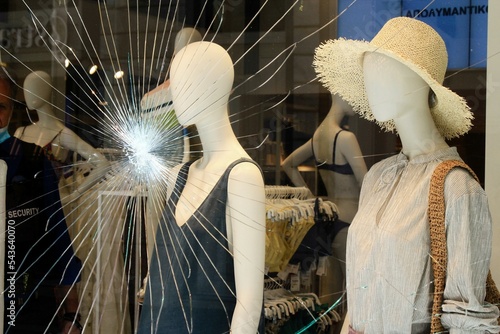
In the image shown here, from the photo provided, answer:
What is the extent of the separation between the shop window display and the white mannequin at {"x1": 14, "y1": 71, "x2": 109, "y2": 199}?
2 cm

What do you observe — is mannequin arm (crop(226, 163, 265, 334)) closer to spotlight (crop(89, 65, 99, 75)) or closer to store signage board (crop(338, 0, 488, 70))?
store signage board (crop(338, 0, 488, 70))

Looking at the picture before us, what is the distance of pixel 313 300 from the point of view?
4.36ft

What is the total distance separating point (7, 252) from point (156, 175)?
1.69 feet

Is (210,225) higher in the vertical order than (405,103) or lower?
lower

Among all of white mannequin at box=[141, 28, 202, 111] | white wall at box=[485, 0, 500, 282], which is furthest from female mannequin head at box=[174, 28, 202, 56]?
white wall at box=[485, 0, 500, 282]

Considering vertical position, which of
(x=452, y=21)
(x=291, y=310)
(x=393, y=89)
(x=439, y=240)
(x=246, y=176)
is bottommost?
(x=291, y=310)

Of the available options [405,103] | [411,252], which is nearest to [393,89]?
[405,103]

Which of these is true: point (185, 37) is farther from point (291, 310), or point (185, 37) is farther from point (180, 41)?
point (291, 310)

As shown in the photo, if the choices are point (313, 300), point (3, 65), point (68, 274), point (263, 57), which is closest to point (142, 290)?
point (68, 274)

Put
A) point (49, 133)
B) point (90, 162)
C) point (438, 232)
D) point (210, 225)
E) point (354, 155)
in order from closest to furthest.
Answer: point (438, 232) → point (354, 155) → point (210, 225) → point (90, 162) → point (49, 133)

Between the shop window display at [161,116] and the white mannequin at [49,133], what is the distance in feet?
0.05

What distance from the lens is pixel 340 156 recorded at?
4.23ft

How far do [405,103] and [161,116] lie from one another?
0.47 meters

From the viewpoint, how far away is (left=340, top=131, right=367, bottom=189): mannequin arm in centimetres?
128
